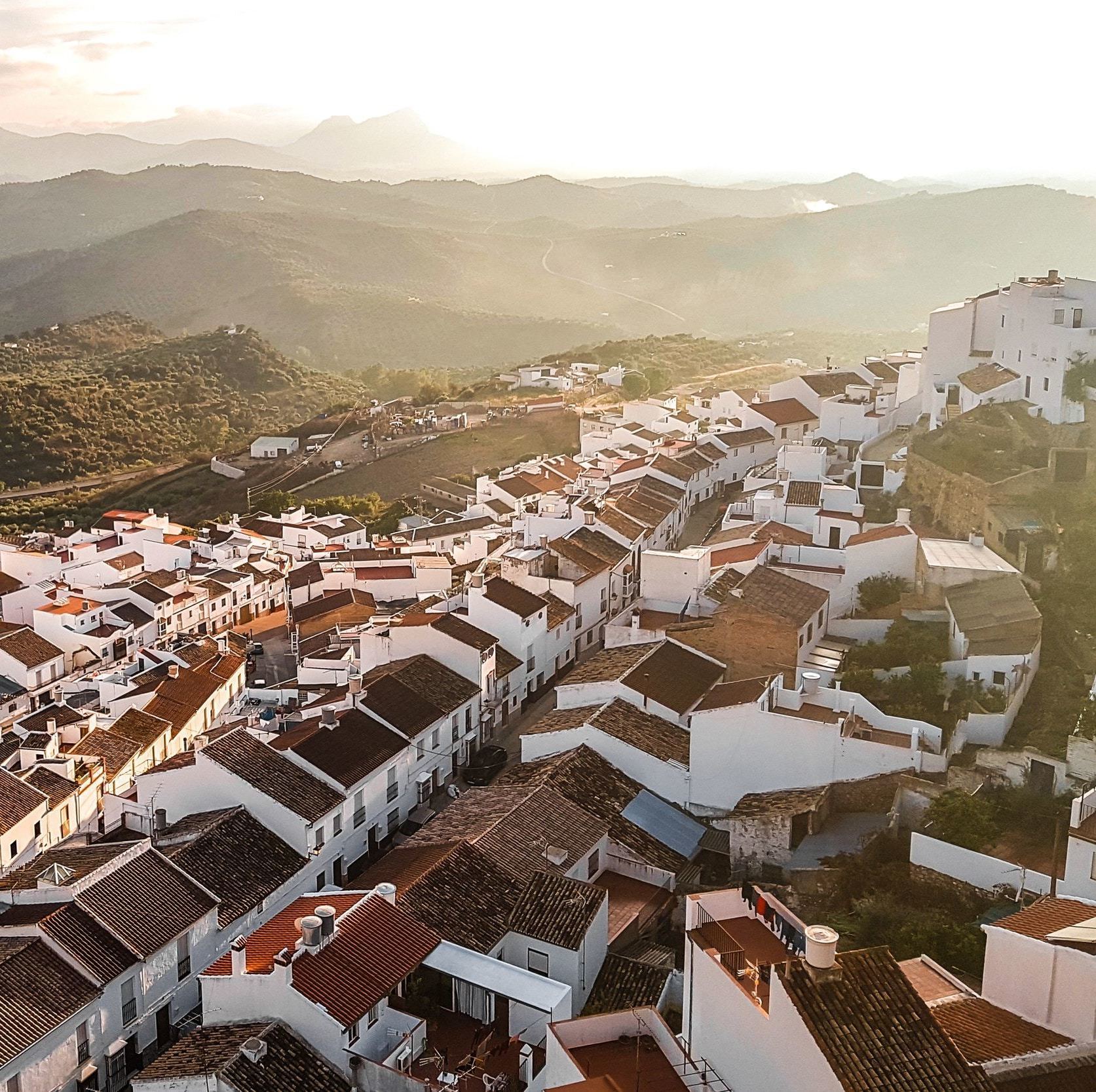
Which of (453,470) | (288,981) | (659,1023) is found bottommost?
(453,470)

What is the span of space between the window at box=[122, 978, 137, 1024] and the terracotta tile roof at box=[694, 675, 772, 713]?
38.9ft

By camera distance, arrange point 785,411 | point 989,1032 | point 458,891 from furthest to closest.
A: point 785,411 < point 458,891 < point 989,1032

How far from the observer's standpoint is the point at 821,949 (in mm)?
12062

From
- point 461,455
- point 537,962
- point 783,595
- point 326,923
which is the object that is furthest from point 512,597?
point 461,455

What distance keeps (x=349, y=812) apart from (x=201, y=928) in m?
4.44

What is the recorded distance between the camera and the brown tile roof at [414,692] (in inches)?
1115

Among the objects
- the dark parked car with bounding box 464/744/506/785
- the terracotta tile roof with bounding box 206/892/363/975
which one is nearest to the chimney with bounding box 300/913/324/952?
the terracotta tile roof with bounding box 206/892/363/975

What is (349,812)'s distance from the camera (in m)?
25.7

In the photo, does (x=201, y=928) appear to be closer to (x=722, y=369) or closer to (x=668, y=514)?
(x=668, y=514)

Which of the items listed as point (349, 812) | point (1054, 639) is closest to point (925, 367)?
point (1054, 639)

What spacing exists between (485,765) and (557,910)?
9.48m

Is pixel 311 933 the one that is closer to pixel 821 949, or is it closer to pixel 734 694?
pixel 821 949

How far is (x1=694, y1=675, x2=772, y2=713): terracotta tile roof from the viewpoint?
25.6m

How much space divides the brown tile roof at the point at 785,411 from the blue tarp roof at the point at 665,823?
2784 cm
